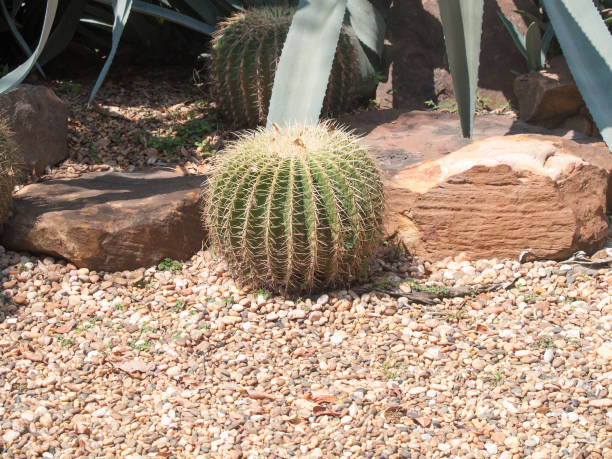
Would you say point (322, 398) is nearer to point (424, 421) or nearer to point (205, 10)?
point (424, 421)

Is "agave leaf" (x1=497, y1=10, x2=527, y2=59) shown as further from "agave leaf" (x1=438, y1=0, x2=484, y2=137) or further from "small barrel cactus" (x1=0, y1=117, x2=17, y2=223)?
"small barrel cactus" (x1=0, y1=117, x2=17, y2=223)

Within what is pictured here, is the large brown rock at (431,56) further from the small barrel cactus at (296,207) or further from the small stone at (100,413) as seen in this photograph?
the small stone at (100,413)

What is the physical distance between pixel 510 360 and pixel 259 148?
4.53ft

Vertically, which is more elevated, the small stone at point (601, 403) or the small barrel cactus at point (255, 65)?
the small barrel cactus at point (255, 65)

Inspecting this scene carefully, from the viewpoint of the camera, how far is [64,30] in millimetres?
5418

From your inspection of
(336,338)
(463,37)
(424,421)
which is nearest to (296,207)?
(336,338)

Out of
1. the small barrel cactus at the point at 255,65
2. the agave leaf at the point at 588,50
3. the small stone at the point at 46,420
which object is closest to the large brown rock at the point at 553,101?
the small barrel cactus at the point at 255,65

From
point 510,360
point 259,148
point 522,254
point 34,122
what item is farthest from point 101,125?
point 510,360

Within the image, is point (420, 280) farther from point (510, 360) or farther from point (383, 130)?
point (383, 130)

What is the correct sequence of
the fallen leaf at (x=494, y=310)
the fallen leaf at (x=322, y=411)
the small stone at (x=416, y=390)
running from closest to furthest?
the fallen leaf at (x=322, y=411) → the small stone at (x=416, y=390) → the fallen leaf at (x=494, y=310)

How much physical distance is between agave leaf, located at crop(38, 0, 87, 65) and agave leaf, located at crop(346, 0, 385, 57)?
2088mm

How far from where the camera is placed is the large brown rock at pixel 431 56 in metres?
5.40

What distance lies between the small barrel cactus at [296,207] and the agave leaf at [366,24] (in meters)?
2.28

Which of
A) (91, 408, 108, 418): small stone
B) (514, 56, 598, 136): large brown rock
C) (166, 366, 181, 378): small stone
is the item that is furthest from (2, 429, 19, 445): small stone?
(514, 56, 598, 136): large brown rock
